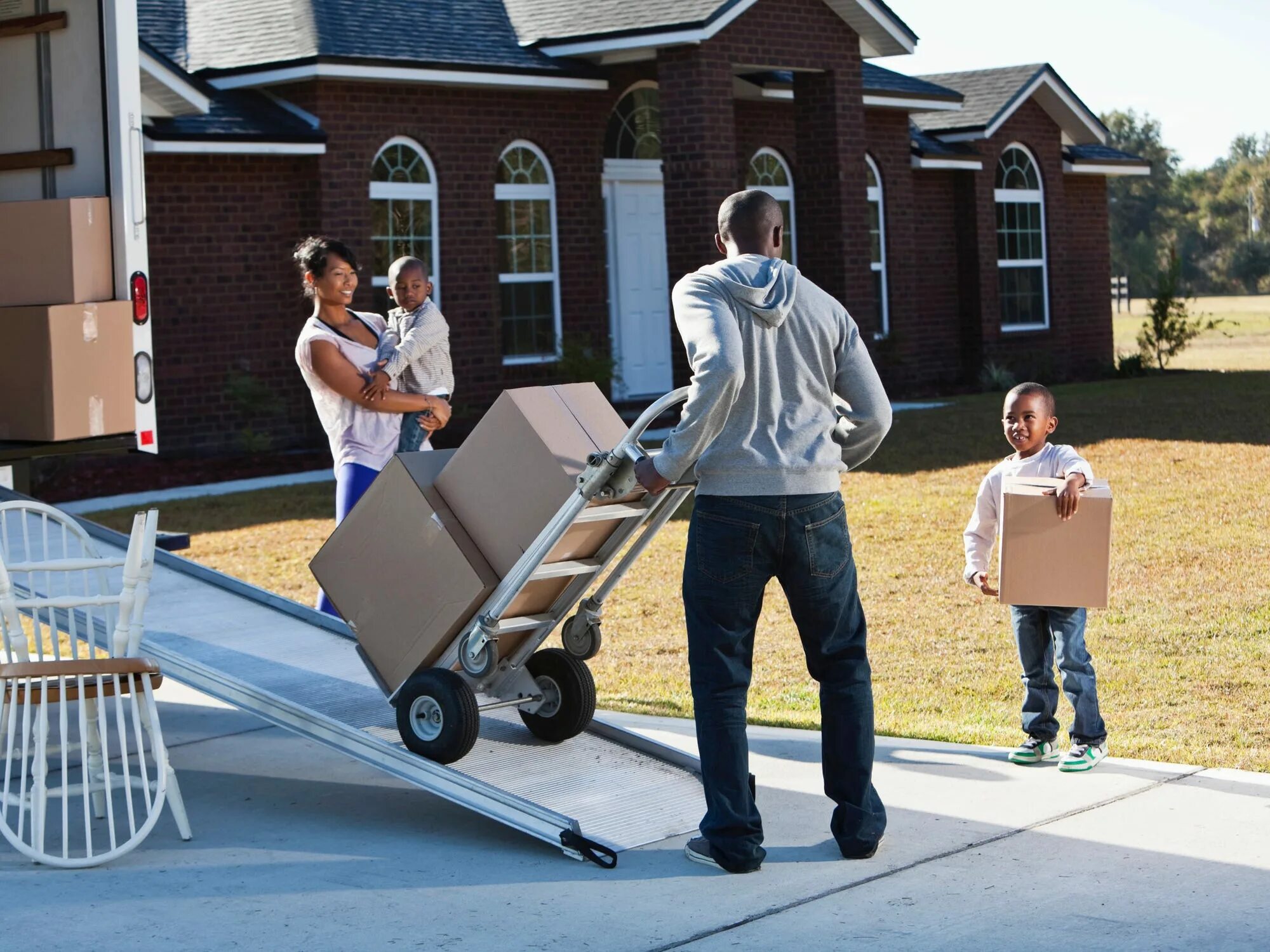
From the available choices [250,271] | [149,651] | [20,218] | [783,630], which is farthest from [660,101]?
[149,651]

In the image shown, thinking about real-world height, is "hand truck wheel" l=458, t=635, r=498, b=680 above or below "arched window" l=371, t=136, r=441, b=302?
below

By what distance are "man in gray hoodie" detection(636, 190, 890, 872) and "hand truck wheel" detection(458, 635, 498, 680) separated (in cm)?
73

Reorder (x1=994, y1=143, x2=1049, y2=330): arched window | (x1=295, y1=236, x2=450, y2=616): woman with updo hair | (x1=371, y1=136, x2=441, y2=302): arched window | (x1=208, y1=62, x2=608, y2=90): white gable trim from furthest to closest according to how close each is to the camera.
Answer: (x1=994, y1=143, x2=1049, y2=330): arched window → (x1=371, y1=136, x2=441, y2=302): arched window → (x1=208, y1=62, x2=608, y2=90): white gable trim → (x1=295, y1=236, x2=450, y2=616): woman with updo hair

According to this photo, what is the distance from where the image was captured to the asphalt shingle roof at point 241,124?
15.9 meters

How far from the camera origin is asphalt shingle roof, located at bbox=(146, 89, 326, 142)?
52.3ft

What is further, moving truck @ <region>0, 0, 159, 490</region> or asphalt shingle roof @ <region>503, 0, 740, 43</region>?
asphalt shingle roof @ <region>503, 0, 740, 43</region>

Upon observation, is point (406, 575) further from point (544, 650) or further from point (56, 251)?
point (56, 251)

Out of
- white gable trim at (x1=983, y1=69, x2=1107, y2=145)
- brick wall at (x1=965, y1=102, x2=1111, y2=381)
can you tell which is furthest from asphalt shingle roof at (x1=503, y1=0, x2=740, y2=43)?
brick wall at (x1=965, y1=102, x2=1111, y2=381)

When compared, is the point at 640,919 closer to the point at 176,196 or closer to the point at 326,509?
the point at 326,509

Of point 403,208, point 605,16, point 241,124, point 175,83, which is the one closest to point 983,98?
point 605,16

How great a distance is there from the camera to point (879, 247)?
23016 mm

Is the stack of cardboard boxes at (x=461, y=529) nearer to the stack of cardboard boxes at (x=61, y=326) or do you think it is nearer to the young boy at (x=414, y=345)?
the young boy at (x=414, y=345)

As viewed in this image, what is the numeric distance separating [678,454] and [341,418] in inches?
97.2

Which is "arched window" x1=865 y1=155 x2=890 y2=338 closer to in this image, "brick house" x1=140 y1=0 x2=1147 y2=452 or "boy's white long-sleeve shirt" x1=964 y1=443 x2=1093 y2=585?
"brick house" x1=140 y1=0 x2=1147 y2=452
